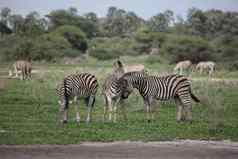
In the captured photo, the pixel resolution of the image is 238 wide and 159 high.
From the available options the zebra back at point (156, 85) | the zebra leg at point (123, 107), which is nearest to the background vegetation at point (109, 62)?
the zebra leg at point (123, 107)

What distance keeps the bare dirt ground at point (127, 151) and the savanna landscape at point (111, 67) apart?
0.93 ft

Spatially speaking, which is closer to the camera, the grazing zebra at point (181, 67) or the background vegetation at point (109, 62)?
the background vegetation at point (109, 62)

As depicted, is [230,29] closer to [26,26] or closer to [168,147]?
[26,26]

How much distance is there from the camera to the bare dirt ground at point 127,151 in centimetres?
841

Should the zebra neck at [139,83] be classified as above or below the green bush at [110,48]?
below

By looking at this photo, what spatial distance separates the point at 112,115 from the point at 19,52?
16.9 meters

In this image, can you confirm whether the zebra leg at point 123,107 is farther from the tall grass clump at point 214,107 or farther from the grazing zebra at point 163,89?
the tall grass clump at point 214,107

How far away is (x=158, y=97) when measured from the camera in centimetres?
1236

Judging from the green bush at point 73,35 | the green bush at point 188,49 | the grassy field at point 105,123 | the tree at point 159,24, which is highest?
the tree at point 159,24

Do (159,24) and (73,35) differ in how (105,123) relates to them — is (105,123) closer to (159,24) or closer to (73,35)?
(73,35)

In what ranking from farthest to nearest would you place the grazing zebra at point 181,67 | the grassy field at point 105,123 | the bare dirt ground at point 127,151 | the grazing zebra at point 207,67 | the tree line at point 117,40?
1. the tree line at point 117,40
2. the grazing zebra at point 181,67
3. the grazing zebra at point 207,67
4. the grassy field at point 105,123
5. the bare dirt ground at point 127,151

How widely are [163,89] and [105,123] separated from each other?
190cm

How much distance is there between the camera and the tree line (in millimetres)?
27281

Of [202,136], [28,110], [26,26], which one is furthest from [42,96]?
[26,26]
